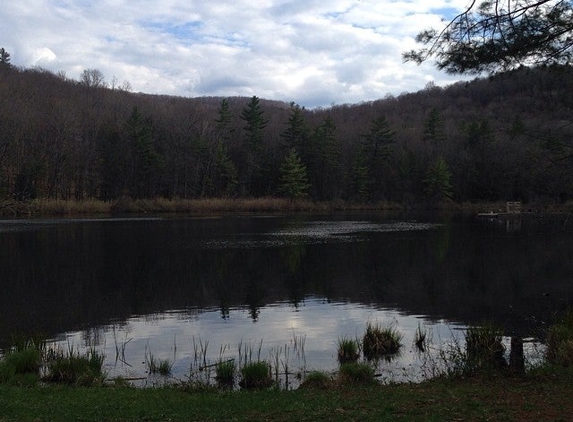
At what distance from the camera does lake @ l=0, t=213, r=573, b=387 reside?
13.7 meters

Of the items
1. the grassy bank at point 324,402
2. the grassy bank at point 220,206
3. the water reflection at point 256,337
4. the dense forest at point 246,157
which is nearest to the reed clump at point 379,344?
the water reflection at point 256,337

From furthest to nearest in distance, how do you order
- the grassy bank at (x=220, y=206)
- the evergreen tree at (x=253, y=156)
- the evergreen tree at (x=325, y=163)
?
the evergreen tree at (x=253, y=156)
the evergreen tree at (x=325, y=163)
the grassy bank at (x=220, y=206)

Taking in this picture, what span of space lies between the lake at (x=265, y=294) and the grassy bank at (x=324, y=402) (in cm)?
201

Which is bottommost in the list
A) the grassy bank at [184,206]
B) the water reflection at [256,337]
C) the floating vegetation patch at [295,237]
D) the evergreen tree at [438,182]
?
the water reflection at [256,337]

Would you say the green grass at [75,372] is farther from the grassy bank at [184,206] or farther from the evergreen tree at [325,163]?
the evergreen tree at [325,163]

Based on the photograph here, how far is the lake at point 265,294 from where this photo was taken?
13.7 m

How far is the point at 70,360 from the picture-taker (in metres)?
10.8

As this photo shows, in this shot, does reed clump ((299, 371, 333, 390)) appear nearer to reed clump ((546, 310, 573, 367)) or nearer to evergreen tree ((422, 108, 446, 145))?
reed clump ((546, 310, 573, 367))

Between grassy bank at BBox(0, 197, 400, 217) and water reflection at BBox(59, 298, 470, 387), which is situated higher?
grassy bank at BBox(0, 197, 400, 217)

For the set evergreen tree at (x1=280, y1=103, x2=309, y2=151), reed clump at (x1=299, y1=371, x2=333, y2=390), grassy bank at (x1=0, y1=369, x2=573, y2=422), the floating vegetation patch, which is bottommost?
reed clump at (x1=299, y1=371, x2=333, y2=390)

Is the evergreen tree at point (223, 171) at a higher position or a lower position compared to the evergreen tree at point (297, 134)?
lower

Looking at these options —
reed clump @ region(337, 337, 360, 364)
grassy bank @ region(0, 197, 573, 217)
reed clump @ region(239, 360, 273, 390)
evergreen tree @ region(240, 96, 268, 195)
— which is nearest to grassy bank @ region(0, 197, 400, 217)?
grassy bank @ region(0, 197, 573, 217)

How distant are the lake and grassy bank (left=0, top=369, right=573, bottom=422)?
2.01 meters

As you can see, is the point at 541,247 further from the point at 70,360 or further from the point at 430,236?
the point at 70,360
